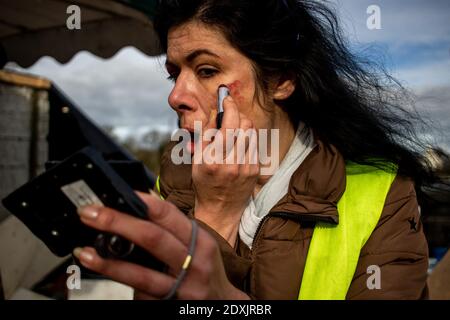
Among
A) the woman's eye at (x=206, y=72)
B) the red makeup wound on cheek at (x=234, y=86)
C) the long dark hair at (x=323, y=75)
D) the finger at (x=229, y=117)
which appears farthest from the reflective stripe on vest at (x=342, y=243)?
the woman's eye at (x=206, y=72)

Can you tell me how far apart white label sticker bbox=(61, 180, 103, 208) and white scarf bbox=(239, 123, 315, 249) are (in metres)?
0.78

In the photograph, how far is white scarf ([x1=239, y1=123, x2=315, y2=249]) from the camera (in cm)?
161

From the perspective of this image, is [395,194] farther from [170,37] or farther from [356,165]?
[170,37]

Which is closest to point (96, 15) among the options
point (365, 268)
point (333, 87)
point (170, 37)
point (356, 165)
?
point (170, 37)

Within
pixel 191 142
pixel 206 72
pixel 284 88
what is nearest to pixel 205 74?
pixel 206 72

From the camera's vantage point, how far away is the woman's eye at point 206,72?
1.79 meters

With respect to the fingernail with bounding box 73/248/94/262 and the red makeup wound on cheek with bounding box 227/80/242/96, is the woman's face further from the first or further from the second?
the fingernail with bounding box 73/248/94/262

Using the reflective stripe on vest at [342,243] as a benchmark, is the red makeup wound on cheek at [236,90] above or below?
above

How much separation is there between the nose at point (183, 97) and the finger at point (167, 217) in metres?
0.89

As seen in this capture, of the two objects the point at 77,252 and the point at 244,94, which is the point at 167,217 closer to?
the point at 77,252

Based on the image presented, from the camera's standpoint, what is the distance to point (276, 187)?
5.80 feet

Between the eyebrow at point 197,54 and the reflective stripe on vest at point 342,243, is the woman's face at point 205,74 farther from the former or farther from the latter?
the reflective stripe on vest at point 342,243

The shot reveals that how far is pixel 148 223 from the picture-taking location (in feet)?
2.89

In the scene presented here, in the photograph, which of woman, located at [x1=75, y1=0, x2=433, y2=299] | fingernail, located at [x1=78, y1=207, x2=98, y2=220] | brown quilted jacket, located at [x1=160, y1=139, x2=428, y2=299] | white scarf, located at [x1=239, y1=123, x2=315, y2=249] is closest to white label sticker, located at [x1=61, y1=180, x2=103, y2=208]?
fingernail, located at [x1=78, y1=207, x2=98, y2=220]
